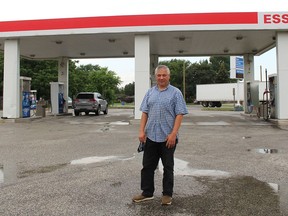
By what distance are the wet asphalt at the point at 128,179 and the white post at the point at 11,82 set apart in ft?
28.1

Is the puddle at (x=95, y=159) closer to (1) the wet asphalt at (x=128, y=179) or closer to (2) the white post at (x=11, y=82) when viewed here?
(1) the wet asphalt at (x=128, y=179)

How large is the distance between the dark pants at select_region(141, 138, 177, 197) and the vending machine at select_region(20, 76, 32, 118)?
15828mm

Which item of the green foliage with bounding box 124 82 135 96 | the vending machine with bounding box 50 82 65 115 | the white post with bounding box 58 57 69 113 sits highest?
the green foliage with bounding box 124 82 135 96

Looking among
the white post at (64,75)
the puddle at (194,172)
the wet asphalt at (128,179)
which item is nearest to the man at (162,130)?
the wet asphalt at (128,179)

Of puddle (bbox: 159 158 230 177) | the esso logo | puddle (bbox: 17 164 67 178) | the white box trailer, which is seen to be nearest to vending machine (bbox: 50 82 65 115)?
the esso logo

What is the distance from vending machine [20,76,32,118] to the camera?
1924 centimetres

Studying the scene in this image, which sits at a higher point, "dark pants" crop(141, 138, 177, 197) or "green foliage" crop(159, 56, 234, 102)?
"green foliage" crop(159, 56, 234, 102)

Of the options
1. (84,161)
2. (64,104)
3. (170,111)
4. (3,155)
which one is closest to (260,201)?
(170,111)

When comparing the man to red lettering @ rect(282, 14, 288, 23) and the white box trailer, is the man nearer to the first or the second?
red lettering @ rect(282, 14, 288, 23)

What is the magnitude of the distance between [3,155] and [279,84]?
1291 cm

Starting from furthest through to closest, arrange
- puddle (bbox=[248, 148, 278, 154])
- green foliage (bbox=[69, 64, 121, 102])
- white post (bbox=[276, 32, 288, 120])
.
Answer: green foliage (bbox=[69, 64, 121, 102])
white post (bbox=[276, 32, 288, 120])
puddle (bbox=[248, 148, 278, 154])

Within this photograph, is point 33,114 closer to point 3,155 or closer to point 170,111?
point 3,155

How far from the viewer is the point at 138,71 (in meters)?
17.4

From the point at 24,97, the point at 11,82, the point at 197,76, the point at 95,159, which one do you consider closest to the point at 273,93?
the point at 95,159
